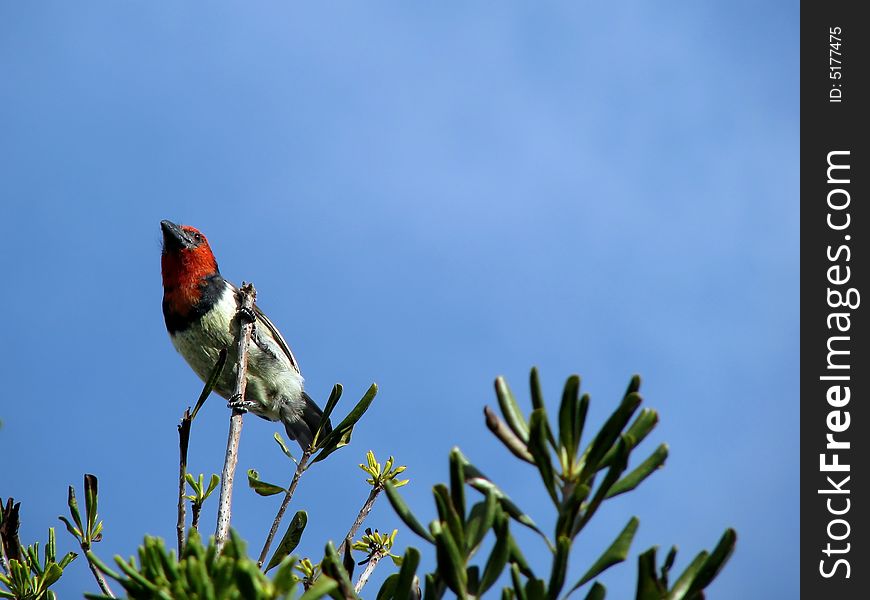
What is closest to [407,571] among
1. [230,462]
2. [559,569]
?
[559,569]

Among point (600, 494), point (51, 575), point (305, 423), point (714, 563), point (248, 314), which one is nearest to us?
point (714, 563)

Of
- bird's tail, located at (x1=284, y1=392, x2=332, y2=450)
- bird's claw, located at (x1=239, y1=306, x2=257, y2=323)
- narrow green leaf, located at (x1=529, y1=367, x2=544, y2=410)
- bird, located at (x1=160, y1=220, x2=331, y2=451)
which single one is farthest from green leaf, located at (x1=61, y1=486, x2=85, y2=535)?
bird's tail, located at (x1=284, y1=392, x2=332, y2=450)

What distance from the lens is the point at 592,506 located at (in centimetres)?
168

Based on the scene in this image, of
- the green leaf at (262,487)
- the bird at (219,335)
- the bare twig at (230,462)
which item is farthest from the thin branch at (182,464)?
the bird at (219,335)

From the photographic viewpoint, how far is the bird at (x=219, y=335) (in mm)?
A: 6043

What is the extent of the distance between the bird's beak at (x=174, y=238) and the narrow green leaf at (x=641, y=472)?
5.27 m

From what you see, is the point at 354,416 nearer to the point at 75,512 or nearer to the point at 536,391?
the point at 75,512

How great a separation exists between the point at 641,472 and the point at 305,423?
5216 mm

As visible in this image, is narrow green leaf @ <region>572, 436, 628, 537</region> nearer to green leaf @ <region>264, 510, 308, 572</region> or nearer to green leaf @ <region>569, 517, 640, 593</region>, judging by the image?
green leaf @ <region>569, 517, 640, 593</region>

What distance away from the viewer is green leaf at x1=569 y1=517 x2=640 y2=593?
1608mm

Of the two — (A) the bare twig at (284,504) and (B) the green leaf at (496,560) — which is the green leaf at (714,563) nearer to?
→ (B) the green leaf at (496,560)

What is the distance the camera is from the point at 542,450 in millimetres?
1660

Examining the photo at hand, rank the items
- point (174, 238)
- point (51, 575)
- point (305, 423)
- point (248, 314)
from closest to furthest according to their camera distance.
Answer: point (51, 575) < point (248, 314) < point (174, 238) < point (305, 423)

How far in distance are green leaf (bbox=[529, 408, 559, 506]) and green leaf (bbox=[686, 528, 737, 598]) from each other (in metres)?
0.26
